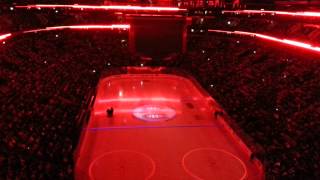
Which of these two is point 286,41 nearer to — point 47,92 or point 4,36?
point 47,92

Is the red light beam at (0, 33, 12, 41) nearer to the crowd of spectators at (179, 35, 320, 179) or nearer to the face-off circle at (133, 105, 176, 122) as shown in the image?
the face-off circle at (133, 105, 176, 122)

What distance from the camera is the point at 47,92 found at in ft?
A: 31.2

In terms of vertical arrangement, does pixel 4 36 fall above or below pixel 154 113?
above

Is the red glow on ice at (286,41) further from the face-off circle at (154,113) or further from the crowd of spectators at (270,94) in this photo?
the face-off circle at (154,113)

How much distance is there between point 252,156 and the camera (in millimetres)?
6434

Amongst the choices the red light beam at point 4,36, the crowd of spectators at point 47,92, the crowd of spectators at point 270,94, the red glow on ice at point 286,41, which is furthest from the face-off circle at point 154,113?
the red light beam at point 4,36

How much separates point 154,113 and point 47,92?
339 centimetres

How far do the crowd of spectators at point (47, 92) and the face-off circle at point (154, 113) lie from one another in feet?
5.38

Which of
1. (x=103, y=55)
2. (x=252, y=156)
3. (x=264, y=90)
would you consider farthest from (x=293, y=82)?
(x=103, y=55)

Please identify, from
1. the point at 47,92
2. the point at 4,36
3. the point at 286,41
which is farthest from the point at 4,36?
the point at 286,41

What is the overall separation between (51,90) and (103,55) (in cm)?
514

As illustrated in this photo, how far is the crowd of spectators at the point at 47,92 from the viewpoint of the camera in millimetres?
6027

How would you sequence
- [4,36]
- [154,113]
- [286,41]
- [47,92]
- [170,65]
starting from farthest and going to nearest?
[170,65], [286,41], [4,36], [47,92], [154,113]

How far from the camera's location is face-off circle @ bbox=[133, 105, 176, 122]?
883cm
